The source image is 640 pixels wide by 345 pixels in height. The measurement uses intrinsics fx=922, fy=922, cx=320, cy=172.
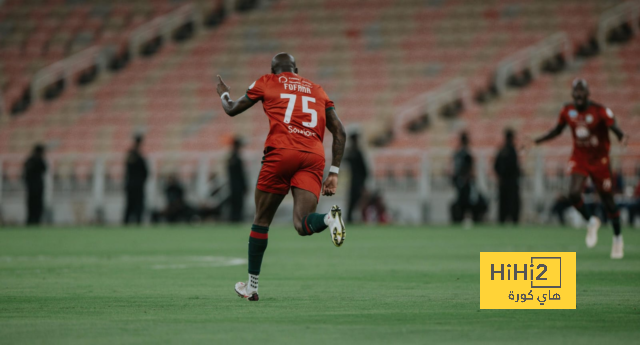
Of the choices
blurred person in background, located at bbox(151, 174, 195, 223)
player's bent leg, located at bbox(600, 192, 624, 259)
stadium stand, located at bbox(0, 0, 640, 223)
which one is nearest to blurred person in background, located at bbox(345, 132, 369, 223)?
stadium stand, located at bbox(0, 0, 640, 223)

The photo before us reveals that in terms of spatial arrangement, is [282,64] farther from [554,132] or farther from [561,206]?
[561,206]

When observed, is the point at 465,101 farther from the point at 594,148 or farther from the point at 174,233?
the point at 594,148

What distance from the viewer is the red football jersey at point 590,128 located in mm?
11984

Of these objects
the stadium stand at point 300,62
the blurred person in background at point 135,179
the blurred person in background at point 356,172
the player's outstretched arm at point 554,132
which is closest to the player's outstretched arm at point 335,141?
the player's outstretched arm at point 554,132

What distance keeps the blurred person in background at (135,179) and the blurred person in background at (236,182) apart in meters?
2.33

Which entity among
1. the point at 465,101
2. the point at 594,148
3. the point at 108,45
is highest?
the point at 108,45

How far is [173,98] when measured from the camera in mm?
32812

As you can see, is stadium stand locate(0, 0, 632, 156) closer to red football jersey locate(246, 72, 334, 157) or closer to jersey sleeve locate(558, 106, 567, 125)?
jersey sleeve locate(558, 106, 567, 125)

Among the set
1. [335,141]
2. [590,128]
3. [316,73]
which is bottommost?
[335,141]

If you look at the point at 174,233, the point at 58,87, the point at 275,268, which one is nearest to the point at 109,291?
the point at 275,268

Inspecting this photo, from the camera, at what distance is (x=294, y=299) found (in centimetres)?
723

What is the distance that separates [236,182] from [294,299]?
57.8ft

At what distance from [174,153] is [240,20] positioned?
9.44 m

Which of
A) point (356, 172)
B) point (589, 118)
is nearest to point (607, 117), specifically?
point (589, 118)
